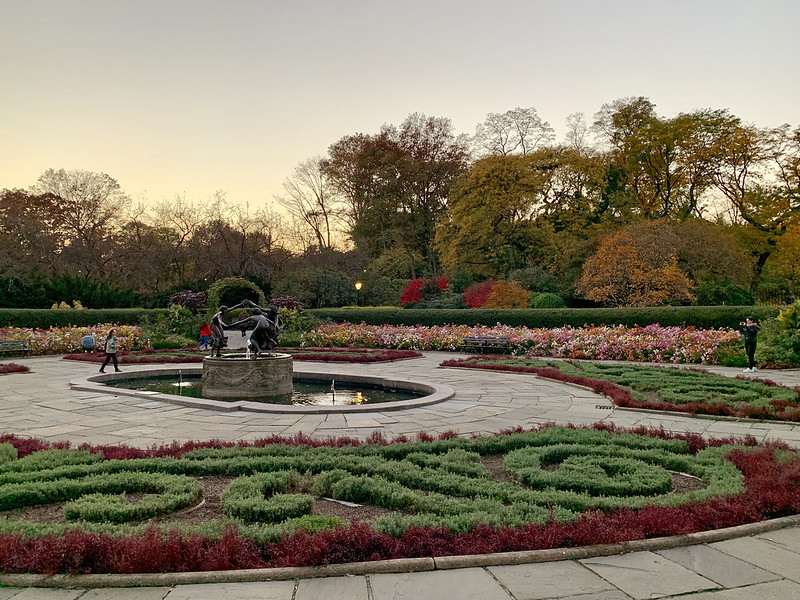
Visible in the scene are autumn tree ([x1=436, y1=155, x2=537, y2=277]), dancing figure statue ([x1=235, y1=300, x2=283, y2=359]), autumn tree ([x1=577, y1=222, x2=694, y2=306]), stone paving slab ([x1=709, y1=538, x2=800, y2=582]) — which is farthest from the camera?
autumn tree ([x1=436, y1=155, x2=537, y2=277])

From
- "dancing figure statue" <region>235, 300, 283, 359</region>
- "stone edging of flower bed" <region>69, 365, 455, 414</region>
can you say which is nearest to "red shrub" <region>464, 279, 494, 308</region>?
"stone edging of flower bed" <region>69, 365, 455, 414</region>

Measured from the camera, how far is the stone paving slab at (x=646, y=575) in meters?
2.56

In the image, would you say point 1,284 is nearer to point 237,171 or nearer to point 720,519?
point 237,171

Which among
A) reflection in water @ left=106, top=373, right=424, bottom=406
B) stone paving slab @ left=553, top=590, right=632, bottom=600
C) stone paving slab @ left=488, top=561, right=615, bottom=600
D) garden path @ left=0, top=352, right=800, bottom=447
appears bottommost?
reflection in water @ left=106, top=373, right=424, bottom=406

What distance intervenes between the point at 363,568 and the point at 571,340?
14775 millimetres

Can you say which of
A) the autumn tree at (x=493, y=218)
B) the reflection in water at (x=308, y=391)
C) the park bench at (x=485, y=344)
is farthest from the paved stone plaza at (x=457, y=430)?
the autumn tree at (x=493, y=218)

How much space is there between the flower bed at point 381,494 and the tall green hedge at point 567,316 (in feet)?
40.2

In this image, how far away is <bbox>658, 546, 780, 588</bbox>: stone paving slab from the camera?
2.67 metres

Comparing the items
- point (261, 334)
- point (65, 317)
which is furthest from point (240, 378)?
point (65, 317)

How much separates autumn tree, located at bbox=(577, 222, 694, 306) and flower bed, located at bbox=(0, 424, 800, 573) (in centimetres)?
1880

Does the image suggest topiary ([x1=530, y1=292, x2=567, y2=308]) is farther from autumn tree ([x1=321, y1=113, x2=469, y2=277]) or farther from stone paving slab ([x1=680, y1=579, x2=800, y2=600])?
stone paving slab ([x1=680, y1=579, x2=800, y2=600])

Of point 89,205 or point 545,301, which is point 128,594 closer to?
point 545,301

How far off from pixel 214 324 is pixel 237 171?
58.3 feet

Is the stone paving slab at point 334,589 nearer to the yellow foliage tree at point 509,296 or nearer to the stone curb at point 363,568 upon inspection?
the stone curb at point 363,568
